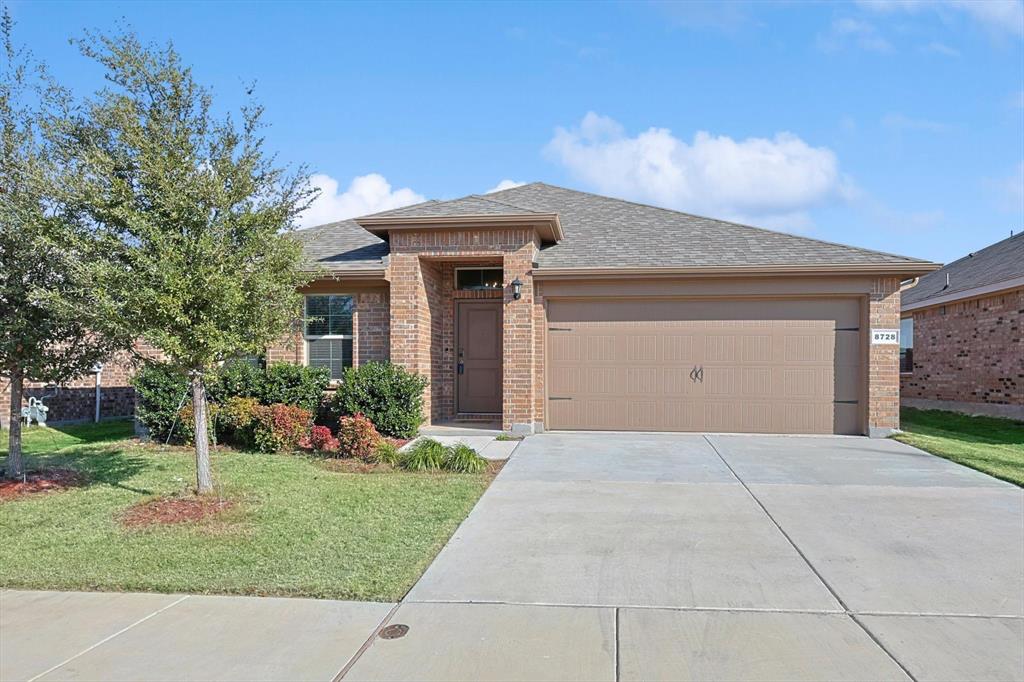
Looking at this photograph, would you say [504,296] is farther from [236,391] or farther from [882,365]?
[882,365]

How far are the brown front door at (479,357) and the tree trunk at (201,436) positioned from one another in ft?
23.1

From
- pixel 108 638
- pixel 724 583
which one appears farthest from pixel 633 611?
pixel 108 638

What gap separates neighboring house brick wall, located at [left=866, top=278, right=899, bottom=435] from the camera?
11633 millimetres

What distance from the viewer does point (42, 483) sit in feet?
25.3

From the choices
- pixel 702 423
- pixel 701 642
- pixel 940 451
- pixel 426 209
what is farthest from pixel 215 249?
pixel 940 451

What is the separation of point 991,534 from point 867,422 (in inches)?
240

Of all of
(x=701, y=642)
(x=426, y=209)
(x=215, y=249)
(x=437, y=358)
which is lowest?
(x=701, y=642)

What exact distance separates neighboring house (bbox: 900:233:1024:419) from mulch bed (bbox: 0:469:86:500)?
55.0 feet

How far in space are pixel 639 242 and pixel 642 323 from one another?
1.81 meters

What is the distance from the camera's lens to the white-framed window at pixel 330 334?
42.1 feet

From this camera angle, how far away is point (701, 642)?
153 inches

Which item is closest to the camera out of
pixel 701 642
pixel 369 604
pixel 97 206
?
pixel 701 642

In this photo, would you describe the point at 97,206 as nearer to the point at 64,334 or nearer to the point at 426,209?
the point at 64,334

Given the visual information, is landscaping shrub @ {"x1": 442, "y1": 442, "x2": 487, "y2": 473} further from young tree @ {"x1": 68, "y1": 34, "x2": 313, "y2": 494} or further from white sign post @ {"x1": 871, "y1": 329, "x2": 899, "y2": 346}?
white sign post @ {"x1": 871, "y1": 329, "x2": 899, "y2": 346}
